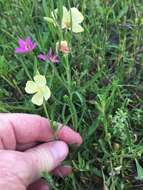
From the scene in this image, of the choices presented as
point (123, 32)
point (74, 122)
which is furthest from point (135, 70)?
point (74, 122)

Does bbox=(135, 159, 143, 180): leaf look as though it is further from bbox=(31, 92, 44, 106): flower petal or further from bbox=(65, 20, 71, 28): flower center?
bbox=(65, 20, 71, 28): flower center

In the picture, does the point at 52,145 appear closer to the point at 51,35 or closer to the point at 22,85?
the point at 22,85

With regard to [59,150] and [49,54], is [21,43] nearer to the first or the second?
[49,54]

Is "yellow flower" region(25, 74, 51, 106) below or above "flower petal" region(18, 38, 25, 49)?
below

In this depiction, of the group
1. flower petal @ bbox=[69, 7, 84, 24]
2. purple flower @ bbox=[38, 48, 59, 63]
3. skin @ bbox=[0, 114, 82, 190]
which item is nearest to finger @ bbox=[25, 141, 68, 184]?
skin @ bbox=[0, 114, 82, 190]

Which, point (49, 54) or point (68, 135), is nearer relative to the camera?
point (68, 135)

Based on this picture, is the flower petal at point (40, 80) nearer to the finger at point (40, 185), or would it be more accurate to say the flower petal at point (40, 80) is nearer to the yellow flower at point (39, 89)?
the yellow flower at point (39, 89)

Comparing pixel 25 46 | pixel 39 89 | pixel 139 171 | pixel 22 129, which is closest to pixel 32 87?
pixel 39 89
